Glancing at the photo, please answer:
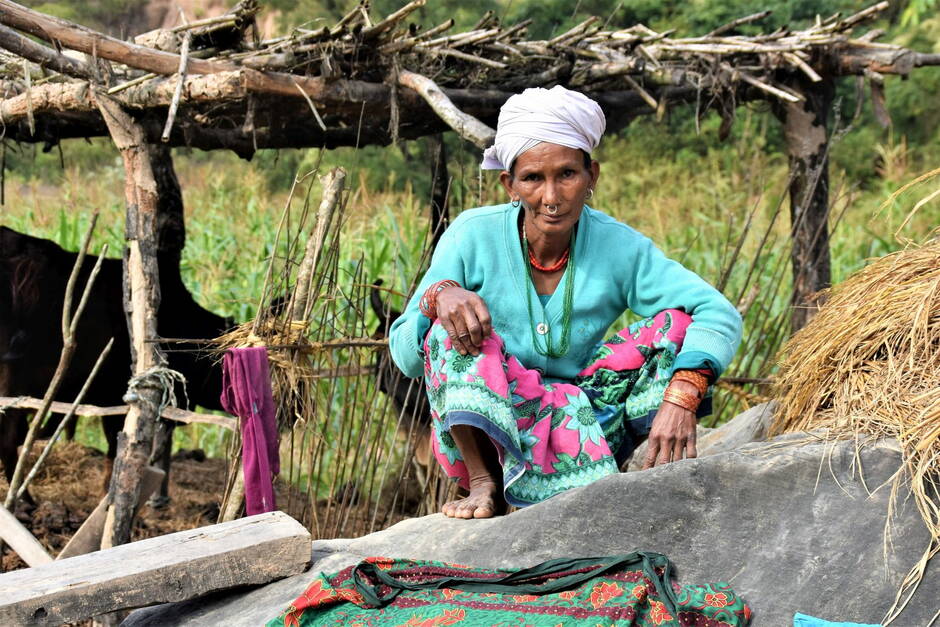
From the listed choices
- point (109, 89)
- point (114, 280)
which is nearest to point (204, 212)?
point (114, 280)

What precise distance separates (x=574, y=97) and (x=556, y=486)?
1.13 m

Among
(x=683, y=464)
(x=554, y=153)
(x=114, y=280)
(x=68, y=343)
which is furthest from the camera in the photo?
(x=114, y=280)

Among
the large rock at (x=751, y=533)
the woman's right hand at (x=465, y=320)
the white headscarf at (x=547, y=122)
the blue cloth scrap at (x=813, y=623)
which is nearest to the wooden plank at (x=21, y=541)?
the large rock at (x=751, y=533)

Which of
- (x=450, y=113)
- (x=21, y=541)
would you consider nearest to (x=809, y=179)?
(x=450, y=113)

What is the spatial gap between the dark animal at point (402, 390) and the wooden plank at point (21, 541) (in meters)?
1.38

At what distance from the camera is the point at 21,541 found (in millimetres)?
3643

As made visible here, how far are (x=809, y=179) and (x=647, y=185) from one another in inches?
262

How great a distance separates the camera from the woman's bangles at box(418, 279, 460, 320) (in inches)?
114

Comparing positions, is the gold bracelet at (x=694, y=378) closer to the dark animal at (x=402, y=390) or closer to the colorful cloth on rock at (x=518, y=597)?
the colorful cloth on rock at (x=518, y=597)

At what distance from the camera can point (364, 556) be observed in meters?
2.93

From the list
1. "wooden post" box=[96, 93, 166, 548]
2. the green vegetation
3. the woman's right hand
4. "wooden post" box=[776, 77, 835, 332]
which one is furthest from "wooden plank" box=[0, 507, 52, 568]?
"wooden post" box=[776, 77, 835, 332]

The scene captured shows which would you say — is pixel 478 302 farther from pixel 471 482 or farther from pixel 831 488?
pixel 831 488

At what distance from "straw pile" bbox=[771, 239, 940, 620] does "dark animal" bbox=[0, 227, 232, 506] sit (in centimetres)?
295

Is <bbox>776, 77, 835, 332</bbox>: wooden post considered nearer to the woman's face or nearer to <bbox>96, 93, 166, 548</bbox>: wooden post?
the woman's face
